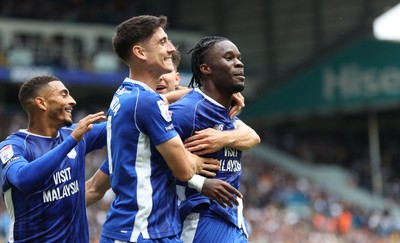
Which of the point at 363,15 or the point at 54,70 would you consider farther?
the point at 363,15

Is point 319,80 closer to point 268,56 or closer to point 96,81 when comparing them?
point 268,56

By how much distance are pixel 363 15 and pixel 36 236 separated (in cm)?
2907

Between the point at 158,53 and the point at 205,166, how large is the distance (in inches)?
31.1

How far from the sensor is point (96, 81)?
2889 cm

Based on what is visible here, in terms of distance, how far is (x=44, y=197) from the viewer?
5762 millimetres

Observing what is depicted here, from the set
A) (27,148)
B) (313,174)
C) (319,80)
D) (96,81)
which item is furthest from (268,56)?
(27,148)

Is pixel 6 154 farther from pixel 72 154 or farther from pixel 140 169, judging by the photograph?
pixel 140 169

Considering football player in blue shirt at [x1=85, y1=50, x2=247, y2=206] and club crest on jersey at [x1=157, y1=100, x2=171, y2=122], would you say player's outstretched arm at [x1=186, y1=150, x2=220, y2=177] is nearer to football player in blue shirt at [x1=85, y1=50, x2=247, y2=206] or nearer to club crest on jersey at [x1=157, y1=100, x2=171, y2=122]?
football player in blue shirt at [x1=85, y1=50, x2=247, y2=206]

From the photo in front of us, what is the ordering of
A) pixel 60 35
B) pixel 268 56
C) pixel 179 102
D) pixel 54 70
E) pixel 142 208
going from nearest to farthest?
pixel 142 208
pixel 179 102
pixel 54 70
pixel 60 35
pixel 268 56

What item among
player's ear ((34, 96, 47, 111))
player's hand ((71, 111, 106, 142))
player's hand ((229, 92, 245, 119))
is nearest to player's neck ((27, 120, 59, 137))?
player's ear ((34, 96, 47, 111))

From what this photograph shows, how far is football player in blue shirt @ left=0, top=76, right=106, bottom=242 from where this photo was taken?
547cm

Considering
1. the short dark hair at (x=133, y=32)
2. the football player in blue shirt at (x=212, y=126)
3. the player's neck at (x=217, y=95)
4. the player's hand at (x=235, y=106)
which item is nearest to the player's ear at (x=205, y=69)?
the football player in blue shirt at (x=212, y=126)

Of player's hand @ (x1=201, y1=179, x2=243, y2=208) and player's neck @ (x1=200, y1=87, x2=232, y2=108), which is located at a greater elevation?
player's neck @ (x1=200, y1=87, x2=232, y2=108)

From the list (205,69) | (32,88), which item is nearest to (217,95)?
(205,69)
